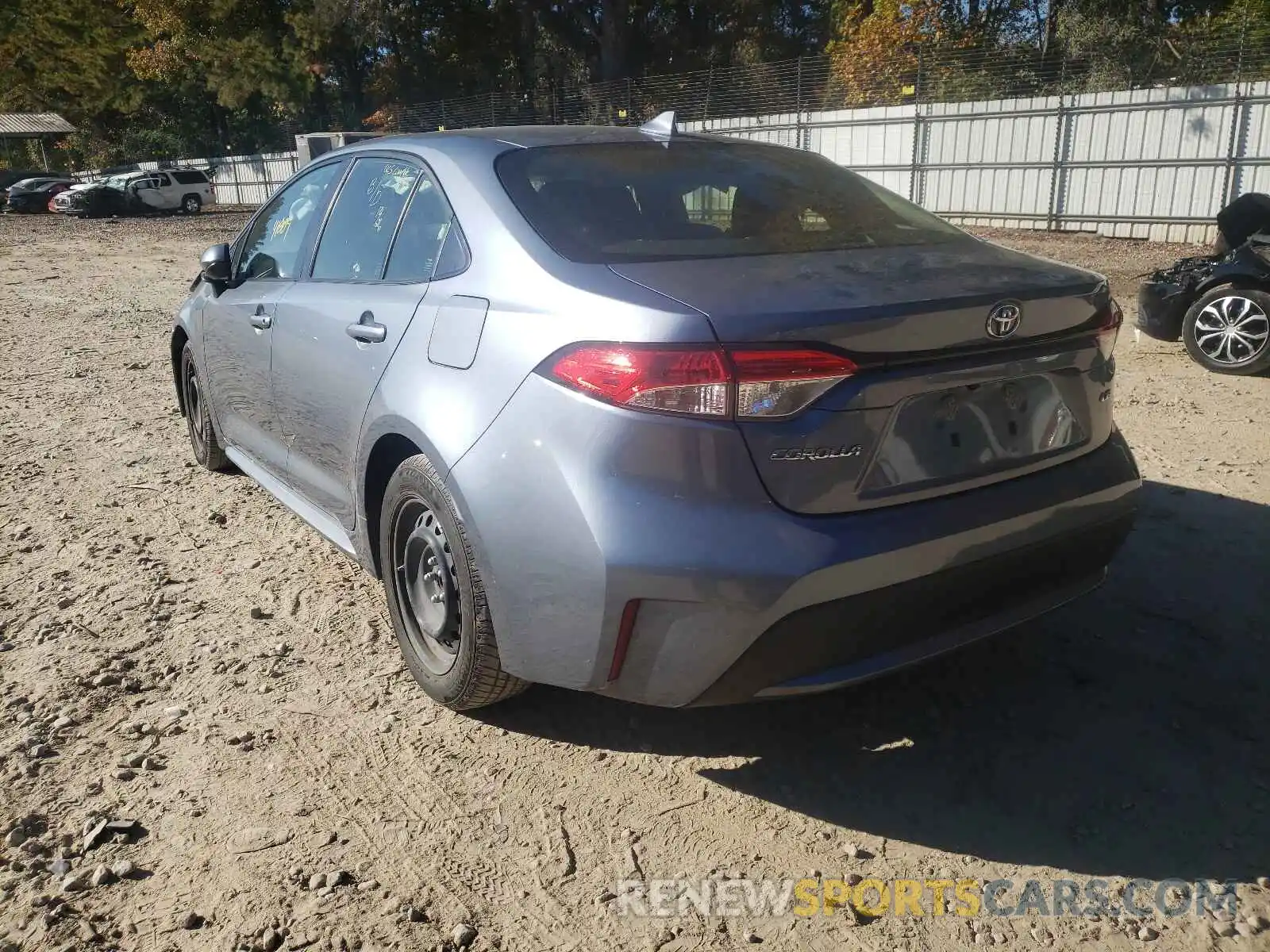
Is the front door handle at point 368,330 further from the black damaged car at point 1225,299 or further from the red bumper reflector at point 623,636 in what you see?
the black damaged car at point 1225,299

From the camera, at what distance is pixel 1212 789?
254cm

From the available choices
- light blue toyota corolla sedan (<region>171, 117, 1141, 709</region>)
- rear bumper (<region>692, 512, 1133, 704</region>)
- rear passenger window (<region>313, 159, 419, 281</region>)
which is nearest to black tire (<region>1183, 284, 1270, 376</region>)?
light blue toyota corolla sedan (<region>171, 117, 1141, 709</region>)

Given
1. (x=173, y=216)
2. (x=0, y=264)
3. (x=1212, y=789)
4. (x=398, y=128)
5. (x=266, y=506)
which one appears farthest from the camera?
(x=173, y=216)

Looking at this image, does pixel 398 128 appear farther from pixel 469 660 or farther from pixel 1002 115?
pixel 469 660

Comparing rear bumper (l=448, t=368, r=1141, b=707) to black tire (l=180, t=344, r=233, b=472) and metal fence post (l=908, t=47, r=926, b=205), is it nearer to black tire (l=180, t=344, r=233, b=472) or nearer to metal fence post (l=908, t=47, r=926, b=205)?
black tire (l=180, t=344, r=233, b=472)

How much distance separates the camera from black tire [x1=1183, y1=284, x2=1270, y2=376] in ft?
21.7

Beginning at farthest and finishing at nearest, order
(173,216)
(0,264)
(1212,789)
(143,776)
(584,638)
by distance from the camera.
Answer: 1. (173,216)
2. (0,264)
3. (143,776)
4. (1212,789)
5. (584,638)

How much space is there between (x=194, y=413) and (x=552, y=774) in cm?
356

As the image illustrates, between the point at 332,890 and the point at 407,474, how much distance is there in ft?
3.55

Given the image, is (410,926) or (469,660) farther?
(469,660)

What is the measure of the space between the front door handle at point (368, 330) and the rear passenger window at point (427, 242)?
15cm

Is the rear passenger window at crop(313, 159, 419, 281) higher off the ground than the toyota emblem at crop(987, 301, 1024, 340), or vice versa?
the rear passenger window at crop(313, 159, 419, 281)

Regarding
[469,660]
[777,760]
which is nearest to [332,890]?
[469,660]

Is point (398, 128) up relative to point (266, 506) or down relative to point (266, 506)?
up
